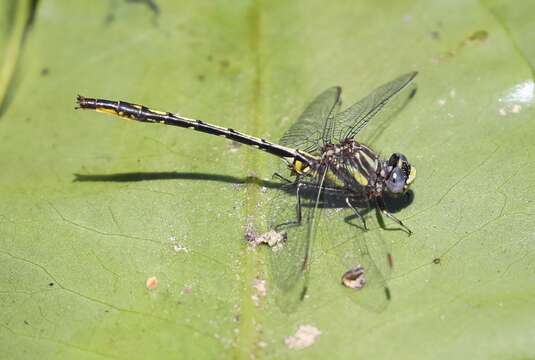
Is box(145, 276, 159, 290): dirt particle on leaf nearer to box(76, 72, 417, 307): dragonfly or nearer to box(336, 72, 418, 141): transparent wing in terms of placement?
box(76, 72, 417, 307): dragonfly

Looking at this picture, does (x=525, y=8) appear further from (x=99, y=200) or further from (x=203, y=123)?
(x=99, y=200)

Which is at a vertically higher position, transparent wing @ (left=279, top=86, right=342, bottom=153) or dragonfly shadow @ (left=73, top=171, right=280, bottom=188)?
transparent wing @ (left=279, top=86, right=342, bottom=153)

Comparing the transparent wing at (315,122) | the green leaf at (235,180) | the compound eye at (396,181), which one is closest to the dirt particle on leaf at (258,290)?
the green leaf at (235,180)

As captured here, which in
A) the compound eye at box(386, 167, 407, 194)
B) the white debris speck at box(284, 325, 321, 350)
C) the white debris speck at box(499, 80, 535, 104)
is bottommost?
the white debris speck at box(284, 325, 321, 350)

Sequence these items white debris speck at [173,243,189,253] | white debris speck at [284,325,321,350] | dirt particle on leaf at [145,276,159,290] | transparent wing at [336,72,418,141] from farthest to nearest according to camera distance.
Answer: transparent wing at [336,72,418,141]
white debris speck at [173,243,189,253]
dirt particle on leaf at [145,276,159,290]
white debris speck at [284,325,321,350]

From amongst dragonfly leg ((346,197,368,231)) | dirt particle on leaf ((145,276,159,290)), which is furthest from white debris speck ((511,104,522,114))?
dirt particle on leaf ((145,276,159,290))

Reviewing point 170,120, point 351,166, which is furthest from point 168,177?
point 351,166

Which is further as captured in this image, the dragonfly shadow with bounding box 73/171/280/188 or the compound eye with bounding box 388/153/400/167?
the dragonfly shadow with bounding box 73/171/280/188
